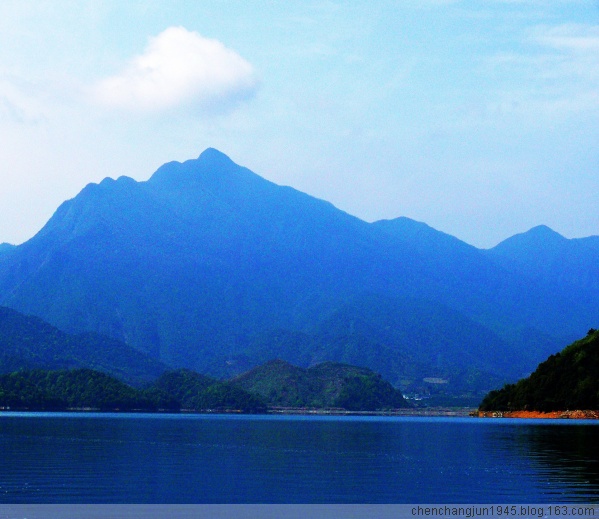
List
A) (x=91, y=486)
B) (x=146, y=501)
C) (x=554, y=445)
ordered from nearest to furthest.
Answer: (x=146, y=501), (x=91, y=486), (x=554, y=445)

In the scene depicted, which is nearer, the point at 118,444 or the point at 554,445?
the point at 554,445

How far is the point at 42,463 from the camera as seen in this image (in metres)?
96.1

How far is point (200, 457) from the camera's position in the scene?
365 feet
